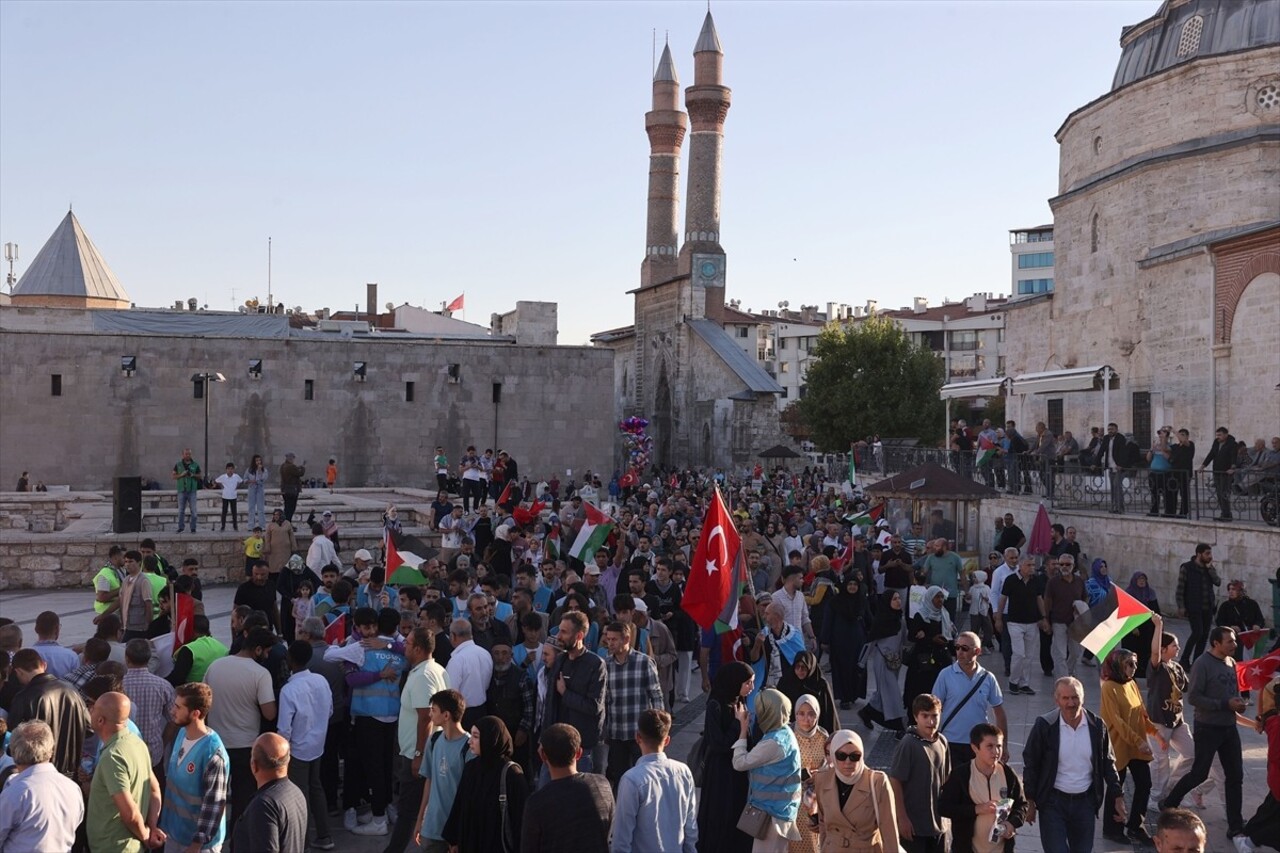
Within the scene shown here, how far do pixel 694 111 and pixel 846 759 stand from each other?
1928 inches

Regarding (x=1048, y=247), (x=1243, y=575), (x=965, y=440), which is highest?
(x=1048, y=247)

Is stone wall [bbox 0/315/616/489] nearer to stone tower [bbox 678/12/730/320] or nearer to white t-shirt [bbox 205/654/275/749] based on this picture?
stone tower [bbox 678/12/730/320]

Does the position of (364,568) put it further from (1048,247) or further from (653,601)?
(1048,247)

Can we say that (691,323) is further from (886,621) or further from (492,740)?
(492,740)

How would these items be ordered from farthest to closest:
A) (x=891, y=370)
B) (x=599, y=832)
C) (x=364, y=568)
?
(x=891, y=370) < (x=364, y=568) < (x=599, y=832)

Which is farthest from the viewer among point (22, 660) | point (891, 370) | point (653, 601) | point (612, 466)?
point (891, 370)

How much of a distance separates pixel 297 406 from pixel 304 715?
28018mm

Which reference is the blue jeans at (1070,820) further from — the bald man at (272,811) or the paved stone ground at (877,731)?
the bald man at (272,811)

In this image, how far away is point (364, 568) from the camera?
454 inches

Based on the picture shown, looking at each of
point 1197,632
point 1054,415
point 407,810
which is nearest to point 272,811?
point 407,810

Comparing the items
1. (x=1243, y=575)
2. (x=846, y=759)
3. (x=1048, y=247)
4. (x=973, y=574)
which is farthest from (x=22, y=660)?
(x=1048, y=247)

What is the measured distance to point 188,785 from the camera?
562 cm

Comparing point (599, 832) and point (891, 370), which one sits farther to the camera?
point (891, 370)

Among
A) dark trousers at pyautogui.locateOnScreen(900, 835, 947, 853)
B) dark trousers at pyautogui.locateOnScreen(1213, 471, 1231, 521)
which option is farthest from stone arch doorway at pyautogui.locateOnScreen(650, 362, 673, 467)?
dark trousers at pyautogui.locateOnScreen(900, 835, 947, 853)
